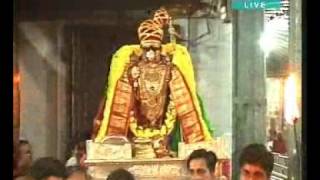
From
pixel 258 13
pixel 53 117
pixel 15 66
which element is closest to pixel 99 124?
pixel 53 117

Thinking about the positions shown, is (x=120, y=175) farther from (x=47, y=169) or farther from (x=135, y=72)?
(x=135, y=72)

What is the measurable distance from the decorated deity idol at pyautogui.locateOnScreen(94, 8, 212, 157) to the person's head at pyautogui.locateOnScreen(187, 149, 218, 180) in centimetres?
7

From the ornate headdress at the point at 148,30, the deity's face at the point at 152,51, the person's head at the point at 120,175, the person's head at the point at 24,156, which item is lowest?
the person's head at the point at 120,175

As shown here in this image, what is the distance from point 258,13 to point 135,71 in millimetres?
636

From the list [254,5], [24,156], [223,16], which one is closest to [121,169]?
[24,156]

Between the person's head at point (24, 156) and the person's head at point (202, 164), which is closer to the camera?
the person's head at point (24, 156)

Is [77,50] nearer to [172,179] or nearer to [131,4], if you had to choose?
[131,4]

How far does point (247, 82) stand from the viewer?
425 centimetres

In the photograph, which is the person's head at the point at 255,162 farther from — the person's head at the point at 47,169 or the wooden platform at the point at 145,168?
the person's head at the point at 47,169

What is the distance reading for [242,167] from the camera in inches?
169

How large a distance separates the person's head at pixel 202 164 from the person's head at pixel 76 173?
488 millimetres

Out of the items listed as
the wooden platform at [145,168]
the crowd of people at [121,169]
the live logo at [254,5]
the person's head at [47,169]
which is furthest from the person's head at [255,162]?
the person's head at [47,169]

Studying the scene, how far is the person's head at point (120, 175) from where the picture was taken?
421cm

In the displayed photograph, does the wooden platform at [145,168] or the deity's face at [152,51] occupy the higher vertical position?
the deity's face at [152,51]
